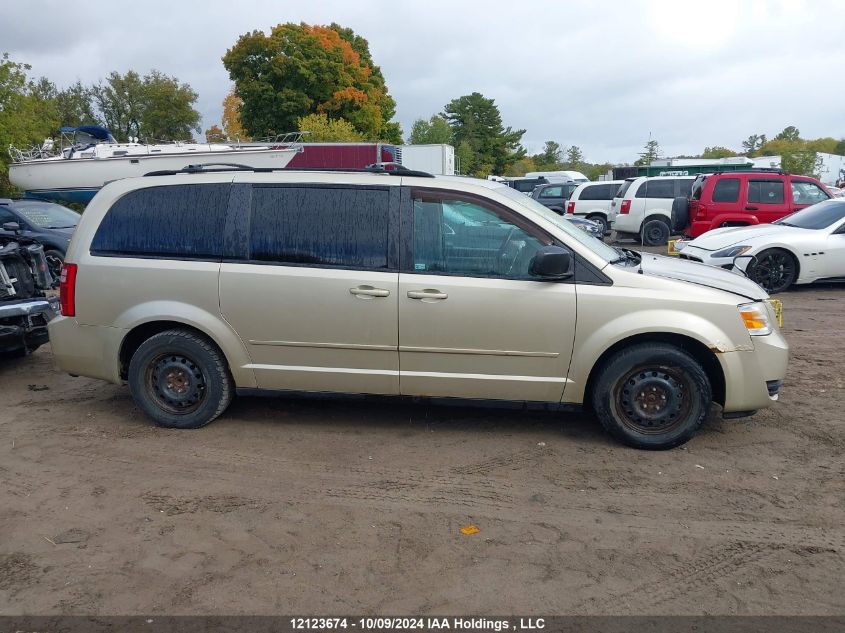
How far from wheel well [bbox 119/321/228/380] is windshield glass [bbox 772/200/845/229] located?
9642 mm

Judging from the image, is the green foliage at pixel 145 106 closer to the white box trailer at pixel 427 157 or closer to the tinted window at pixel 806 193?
the white box trailer at pixel 427 157

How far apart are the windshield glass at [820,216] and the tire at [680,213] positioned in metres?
2.91

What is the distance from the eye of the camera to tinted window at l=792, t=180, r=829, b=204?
14.3m

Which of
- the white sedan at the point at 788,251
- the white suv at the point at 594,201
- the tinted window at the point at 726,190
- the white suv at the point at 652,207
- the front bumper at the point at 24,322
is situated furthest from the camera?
the white suv at the point at 594,201

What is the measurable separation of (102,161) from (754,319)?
2044 cm

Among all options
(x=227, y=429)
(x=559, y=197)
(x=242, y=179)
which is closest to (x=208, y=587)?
(x=227, y=429)

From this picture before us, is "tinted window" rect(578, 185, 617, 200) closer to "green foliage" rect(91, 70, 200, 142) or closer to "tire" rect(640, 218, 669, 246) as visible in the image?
"tire" rect(640, 218, 669, 246)

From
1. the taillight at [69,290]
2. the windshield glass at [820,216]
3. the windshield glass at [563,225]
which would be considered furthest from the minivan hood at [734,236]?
the taillight at [69,290]

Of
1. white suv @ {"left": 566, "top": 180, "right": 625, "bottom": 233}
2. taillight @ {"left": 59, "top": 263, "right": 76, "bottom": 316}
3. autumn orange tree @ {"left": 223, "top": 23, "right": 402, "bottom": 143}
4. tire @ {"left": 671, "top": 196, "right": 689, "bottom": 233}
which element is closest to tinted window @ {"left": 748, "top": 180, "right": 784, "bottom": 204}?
tire @ {"left": 671, "top": 196, "right": 689, "bottom": 233}

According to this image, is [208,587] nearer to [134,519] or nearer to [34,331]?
[134,519]

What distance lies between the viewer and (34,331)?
21.7ft

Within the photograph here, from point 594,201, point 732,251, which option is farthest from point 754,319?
point 594,201

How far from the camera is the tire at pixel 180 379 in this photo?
521 centimetres

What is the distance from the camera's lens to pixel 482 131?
2960 inches
